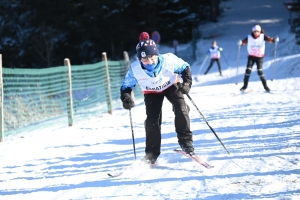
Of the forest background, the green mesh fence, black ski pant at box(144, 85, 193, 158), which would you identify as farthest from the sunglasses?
the forest background

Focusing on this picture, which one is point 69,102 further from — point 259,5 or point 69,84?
point 259,5

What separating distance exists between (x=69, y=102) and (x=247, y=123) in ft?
13.1

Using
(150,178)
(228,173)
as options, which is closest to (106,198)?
(150,178)

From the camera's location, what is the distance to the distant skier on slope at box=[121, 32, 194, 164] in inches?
233

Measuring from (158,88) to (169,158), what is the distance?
1012mm

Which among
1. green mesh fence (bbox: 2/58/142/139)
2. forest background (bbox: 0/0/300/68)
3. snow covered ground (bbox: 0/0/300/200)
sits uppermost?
forest background (bbox: 0/0/300/68)

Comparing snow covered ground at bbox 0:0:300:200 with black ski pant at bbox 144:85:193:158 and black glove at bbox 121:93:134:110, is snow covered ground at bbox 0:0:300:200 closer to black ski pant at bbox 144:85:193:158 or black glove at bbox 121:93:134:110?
black ski pant at bbox 144:85:193:158

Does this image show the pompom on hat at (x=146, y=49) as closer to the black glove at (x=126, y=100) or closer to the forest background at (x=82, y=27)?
the black glove at (x=126, y=100)

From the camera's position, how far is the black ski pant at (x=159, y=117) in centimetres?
605

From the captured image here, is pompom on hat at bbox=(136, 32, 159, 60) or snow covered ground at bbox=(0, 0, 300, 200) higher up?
pompom on hat at bbox=(136, 32, 159, 60)

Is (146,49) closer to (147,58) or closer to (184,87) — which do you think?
(147,58)

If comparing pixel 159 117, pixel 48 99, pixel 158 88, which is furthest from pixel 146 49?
pixel 48 99

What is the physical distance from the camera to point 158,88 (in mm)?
5992

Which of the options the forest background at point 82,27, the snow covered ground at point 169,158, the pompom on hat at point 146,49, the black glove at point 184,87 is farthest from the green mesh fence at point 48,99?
the forest background at point 82,27
